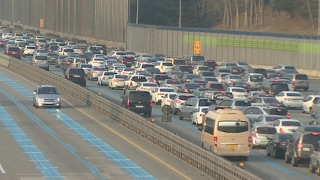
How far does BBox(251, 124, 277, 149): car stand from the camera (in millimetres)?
42438

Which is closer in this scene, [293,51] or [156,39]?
[293,51]

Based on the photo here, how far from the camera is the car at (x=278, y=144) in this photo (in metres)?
38.6

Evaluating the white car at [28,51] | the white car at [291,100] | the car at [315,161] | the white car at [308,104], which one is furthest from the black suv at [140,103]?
the white car at [28,51]

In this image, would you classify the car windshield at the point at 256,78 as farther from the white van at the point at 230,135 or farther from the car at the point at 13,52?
the white van at the point at 230,135

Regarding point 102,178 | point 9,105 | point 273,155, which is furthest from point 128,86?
point 102,178

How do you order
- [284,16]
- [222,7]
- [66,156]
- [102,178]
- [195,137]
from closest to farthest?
1. [102,178]
2. [66,156]
3. [195,137]
4. [284,16]
5. [222,7]

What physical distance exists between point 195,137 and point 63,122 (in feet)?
28.4

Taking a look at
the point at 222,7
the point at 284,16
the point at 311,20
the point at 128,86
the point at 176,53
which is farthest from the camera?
the point at 222,7

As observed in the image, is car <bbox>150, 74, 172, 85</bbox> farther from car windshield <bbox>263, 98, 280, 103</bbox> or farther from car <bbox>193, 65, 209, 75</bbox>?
car windshield <bbox>263, 98, 280, 103</bbox>

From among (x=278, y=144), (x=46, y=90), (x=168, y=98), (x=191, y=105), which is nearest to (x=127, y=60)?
(x=168, y=98)

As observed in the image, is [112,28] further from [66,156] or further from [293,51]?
[66,156]

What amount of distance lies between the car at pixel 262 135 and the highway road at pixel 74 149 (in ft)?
16.0

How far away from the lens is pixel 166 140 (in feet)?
128

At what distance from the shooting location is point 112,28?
150000 mm
